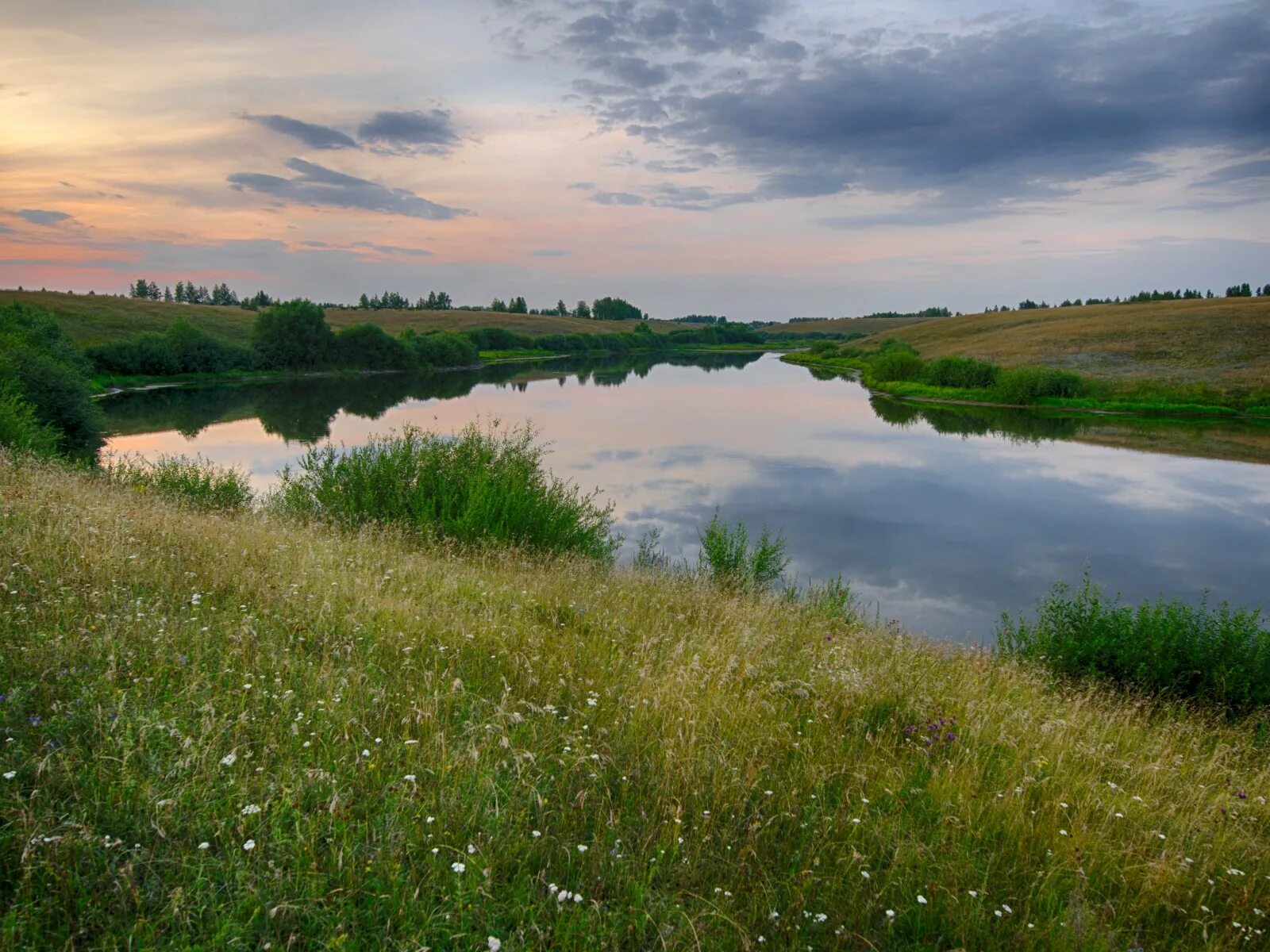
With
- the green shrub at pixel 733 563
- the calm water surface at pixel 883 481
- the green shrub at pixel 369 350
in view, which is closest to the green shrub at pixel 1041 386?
the calm water surface at pixel 883 481

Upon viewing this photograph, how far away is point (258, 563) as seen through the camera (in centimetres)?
710

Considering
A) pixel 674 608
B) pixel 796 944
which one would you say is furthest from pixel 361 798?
pixel 674 608

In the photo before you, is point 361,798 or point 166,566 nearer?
point 361,798

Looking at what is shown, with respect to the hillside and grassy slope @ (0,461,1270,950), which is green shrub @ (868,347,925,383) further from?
grassy slope @ (0,461,1270,950)

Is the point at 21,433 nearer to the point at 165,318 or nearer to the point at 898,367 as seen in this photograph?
the point at 898,367

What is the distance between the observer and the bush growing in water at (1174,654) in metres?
9.03

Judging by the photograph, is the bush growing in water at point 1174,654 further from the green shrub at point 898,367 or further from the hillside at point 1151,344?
the green shrub at point 898,367

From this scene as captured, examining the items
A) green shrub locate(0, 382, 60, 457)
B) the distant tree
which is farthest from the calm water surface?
the distant tree

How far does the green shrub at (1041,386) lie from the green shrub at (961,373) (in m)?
4.06

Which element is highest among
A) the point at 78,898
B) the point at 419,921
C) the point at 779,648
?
the point at 78,898

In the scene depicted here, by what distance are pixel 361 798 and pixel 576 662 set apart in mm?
2337

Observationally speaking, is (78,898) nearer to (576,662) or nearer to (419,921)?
(419,921)

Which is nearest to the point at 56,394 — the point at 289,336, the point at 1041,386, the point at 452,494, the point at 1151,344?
the point at 452,494

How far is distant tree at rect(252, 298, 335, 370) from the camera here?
76.6 m
